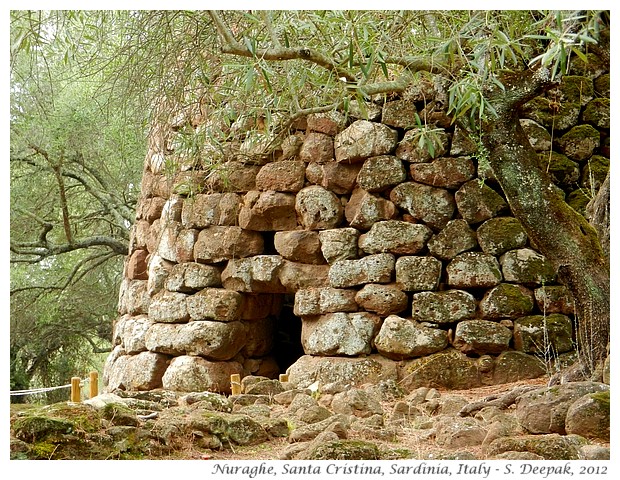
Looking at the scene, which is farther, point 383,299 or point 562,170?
point 562,170

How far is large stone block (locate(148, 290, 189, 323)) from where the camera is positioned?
797cm

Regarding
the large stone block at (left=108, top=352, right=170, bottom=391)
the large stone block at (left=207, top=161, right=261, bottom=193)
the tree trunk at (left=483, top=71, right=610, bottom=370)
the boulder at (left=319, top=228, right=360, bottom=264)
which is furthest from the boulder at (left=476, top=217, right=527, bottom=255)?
the large stone block at (left=108, top=352, right=170, bottom=391)

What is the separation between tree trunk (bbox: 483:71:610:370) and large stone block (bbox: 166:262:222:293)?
3343 millimetres

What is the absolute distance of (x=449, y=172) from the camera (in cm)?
726

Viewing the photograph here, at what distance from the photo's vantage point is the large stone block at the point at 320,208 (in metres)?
7.57

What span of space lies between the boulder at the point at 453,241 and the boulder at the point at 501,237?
0.10 metres

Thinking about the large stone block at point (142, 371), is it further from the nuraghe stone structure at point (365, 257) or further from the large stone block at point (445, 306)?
the large stone block at point (445, 306)

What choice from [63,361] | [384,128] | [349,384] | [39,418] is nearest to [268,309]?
[349,384]

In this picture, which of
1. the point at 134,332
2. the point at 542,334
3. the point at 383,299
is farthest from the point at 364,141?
the point at 134,332

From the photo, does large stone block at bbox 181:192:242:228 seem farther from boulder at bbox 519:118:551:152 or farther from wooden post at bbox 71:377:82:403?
boulder at bbox 519:118:551:152

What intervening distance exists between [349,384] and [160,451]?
2677 millimetres

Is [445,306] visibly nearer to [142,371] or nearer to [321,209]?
[321,209]

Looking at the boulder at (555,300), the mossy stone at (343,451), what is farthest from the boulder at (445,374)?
the mossy stone at (343,451)

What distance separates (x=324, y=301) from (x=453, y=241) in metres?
1.33
